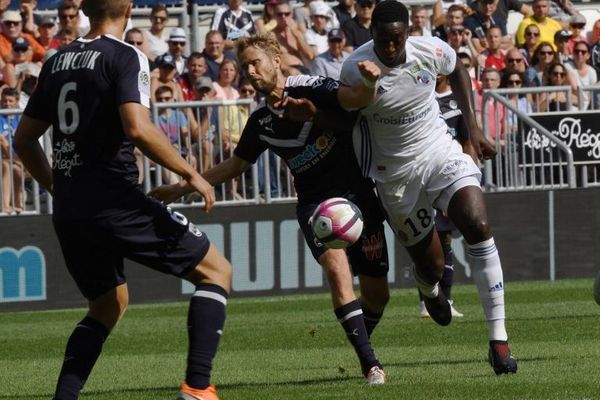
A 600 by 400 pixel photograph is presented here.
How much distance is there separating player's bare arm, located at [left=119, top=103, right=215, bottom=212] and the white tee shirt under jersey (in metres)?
2.48

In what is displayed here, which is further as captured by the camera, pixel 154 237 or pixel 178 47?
pixel 178 47

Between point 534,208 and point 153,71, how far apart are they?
528 centimetres

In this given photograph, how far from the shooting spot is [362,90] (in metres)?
9.50

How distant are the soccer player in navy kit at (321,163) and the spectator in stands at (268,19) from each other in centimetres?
1152

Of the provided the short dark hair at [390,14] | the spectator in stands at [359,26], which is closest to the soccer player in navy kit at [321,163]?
the short dark hair at [390,14]

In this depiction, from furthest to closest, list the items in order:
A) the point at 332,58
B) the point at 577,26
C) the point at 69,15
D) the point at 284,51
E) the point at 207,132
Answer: the point at 577,26
the point at 284,51
the point at 332,58
the point at 69,15
the point at 207,132

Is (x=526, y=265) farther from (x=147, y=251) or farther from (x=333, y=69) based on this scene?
(x=147, y=251)

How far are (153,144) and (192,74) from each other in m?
12.6

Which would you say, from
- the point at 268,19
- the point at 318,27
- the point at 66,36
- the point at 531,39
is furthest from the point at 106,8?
the point at 531,39

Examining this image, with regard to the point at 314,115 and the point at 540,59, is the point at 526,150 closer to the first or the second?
the point at 540,59

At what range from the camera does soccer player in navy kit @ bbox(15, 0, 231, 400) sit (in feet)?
25.5

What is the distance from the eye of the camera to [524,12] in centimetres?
2489

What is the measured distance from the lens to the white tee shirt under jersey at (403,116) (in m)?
9.93

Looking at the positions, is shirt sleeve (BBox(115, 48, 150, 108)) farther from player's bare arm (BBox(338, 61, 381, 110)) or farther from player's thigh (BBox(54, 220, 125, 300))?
player's bare arm (BBox(338, 61, 381, 110))
